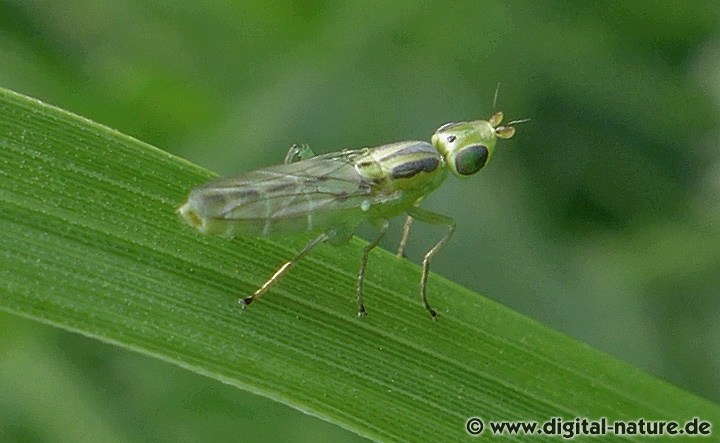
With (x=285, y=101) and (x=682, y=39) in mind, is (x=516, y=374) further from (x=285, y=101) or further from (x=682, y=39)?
(x=682, y=39)

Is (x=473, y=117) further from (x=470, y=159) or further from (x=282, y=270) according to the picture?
(x=282, y=270)

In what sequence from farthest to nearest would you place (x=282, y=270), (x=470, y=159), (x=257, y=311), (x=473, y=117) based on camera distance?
(x=473, y=117) < (x=470, y=159) < (x=282, y=270) < (x=257, y=311)

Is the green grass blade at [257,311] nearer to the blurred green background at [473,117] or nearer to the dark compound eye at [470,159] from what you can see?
the dark compound eye at [470,159]

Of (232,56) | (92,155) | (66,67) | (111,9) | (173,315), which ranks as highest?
(111,9)

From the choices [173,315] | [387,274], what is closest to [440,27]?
[387,274]

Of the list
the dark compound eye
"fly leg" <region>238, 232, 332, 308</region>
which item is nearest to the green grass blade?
"fly leg" <region>238, 232, 332, 308</region>

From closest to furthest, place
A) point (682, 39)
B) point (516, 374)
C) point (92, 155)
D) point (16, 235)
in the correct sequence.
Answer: point (16, 235) → point (92, 155) → point (516, 374) → point (682, 39)

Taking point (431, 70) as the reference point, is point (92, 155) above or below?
below

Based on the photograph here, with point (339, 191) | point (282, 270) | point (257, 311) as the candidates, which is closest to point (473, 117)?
point (339, 191)
